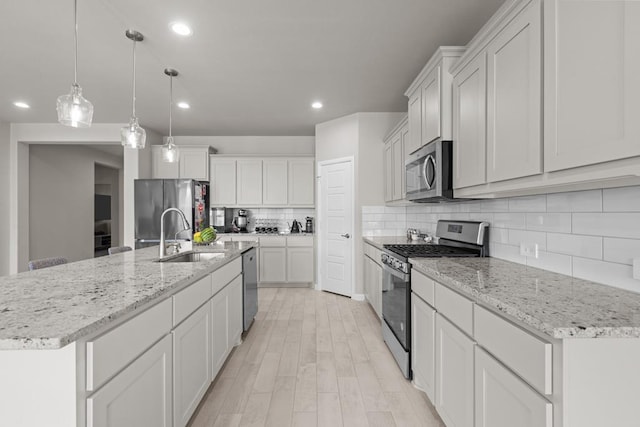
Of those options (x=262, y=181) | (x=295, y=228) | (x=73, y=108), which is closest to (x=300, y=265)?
(x=295, y=228)

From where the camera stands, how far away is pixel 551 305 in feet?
3.48

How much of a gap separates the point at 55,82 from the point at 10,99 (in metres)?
1.14

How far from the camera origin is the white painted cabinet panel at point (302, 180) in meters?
5.40

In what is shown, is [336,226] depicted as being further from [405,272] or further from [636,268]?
[636,268]

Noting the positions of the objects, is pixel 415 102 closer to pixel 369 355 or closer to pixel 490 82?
pixel 490 82

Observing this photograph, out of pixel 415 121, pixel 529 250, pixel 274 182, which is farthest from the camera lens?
pixel 274 182

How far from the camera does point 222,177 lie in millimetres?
5438

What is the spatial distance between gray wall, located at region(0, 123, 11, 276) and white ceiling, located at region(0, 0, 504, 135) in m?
0.72

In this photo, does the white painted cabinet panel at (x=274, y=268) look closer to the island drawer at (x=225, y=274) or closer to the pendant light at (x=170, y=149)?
the island drawer at (x=225, y=274)

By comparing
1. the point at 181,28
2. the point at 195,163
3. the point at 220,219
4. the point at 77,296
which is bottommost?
the point at 77,296

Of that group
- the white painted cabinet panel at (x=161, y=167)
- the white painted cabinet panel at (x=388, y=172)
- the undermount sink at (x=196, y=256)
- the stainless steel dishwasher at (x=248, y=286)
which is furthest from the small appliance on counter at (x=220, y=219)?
the white painted cabinet panel at (x=388, y=172)

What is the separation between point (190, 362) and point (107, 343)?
811mm

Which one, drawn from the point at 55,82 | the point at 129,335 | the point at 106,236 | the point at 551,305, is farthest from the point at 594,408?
the point at 106,236

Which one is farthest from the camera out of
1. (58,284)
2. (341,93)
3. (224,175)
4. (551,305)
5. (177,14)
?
(224,175)
